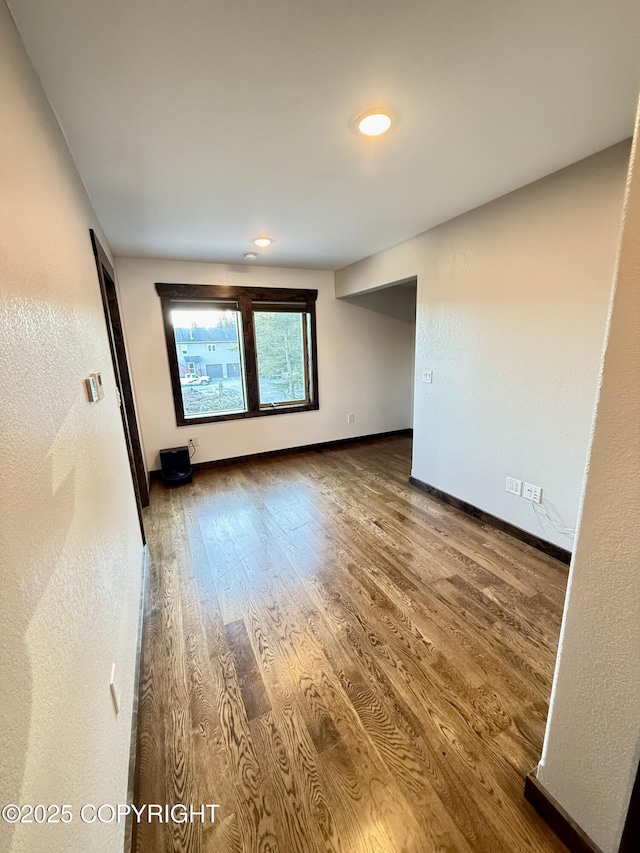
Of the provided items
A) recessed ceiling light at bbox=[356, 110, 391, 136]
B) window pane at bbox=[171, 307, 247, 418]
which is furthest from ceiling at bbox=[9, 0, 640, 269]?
window pane at bbox=[171, 307, 247, 418]

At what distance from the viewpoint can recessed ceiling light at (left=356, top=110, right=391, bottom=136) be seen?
143 centimetres

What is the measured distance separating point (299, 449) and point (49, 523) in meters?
3.98

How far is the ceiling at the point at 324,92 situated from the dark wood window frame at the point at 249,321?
5.01 feet

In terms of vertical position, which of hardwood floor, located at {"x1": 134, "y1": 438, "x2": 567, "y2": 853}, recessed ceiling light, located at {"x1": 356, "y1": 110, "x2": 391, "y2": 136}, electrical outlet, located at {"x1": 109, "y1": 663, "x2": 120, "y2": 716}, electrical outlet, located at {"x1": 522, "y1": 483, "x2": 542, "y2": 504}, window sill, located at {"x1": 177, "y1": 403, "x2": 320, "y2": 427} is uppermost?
recessed ceiling light, located at {"x1": 356, "y1": 110, "x2": 391, "y2": 136}

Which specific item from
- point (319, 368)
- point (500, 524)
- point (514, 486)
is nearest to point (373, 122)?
point (514, 486)

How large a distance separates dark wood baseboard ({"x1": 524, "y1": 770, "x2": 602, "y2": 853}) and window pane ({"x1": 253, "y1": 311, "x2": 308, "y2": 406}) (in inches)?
156

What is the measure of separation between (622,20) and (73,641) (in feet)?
7.82

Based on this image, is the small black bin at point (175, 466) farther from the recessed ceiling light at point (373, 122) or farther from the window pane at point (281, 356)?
the recessed ceiling light at point (373, 122)

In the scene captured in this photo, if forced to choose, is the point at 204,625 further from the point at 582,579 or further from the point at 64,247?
the point at 64,247

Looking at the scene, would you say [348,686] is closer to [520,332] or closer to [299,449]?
[520,332]

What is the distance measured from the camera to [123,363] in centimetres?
282

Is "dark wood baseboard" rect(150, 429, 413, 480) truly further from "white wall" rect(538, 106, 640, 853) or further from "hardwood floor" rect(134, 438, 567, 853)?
"white wall" rect(538, 106, 640, 853)

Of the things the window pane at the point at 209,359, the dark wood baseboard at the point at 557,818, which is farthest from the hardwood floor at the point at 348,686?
the window pane at the point at 209,359

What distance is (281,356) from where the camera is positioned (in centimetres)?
446
